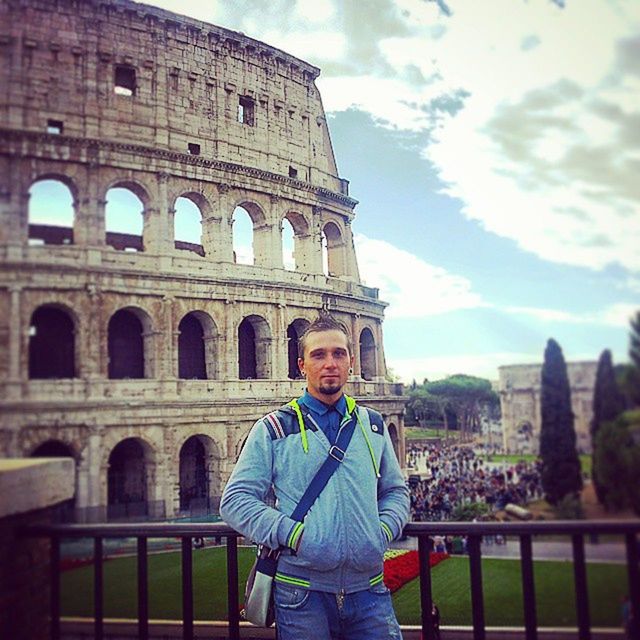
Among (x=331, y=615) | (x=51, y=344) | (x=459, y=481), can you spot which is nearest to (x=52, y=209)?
(x=51, y=344)

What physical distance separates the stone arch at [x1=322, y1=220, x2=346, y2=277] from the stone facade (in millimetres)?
1523

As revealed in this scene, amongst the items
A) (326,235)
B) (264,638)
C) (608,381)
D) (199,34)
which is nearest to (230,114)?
(199,34)

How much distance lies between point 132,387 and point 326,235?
6.60 ft

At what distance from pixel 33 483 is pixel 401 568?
245cm

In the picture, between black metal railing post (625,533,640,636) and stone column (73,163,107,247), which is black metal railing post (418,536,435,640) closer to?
black metal railing post (625,533,640,636)

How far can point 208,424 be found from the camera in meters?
4.76

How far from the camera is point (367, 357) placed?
5.24 m

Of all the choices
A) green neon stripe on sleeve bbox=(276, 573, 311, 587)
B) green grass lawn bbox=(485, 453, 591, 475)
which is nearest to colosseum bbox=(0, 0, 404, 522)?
green grass lawn bbox=(485, 453, 591, 475)

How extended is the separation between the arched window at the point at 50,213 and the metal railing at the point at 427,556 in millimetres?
1817

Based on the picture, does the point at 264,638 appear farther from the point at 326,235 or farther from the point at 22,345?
the point at 326,235

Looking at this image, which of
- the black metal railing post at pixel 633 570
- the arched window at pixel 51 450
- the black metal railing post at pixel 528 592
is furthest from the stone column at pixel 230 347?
the black metal railing post at pixel 633 570

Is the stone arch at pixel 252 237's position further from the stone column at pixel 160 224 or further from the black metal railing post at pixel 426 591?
the black metal railing post at pixel 426 591

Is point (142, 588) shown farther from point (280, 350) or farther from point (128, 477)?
point (280, 350)

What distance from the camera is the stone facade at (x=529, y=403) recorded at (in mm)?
4051
